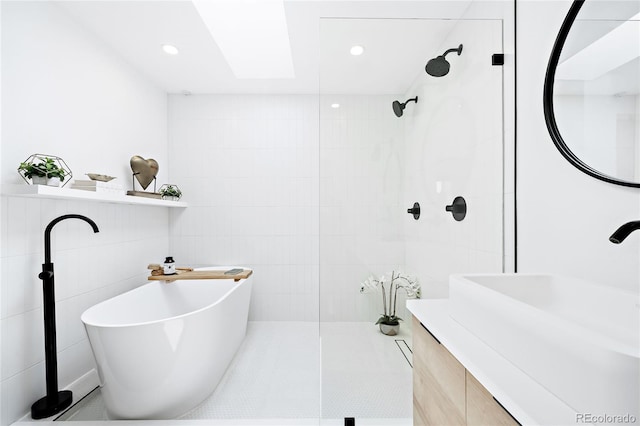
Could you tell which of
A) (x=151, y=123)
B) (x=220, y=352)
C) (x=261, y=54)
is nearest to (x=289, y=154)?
(x=261, y=54)

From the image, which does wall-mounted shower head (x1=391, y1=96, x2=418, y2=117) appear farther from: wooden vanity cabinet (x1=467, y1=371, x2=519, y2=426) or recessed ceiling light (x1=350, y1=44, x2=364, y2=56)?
wooden vanity cabinet (x1=467, y1=371, x2=519, y2=426)

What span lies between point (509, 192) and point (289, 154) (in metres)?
2.52

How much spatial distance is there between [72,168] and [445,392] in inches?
104

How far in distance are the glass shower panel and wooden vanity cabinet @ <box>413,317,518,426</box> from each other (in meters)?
0.34

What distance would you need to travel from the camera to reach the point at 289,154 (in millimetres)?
3801

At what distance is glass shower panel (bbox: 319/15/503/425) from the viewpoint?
1.66 metres

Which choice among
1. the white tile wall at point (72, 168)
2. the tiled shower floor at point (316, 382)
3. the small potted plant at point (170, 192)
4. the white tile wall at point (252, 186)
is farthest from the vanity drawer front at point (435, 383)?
the small potted plant at point (170, 192)

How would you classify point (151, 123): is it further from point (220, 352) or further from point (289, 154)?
point (220, 352)

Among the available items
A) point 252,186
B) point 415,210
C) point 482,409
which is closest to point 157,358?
point 415,210

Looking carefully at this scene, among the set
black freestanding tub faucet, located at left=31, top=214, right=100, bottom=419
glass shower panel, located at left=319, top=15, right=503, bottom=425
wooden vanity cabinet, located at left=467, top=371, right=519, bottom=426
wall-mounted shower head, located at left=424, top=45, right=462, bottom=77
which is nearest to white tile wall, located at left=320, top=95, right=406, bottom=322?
glass shower panel, located at left=319, top=15, right=503, bottom=425

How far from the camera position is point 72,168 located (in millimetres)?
2381

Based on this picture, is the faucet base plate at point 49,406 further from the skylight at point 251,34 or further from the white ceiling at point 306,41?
the skylight at point 251,34

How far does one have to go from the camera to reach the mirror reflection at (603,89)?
3.34 ft

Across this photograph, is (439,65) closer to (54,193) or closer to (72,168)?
(54,193)
